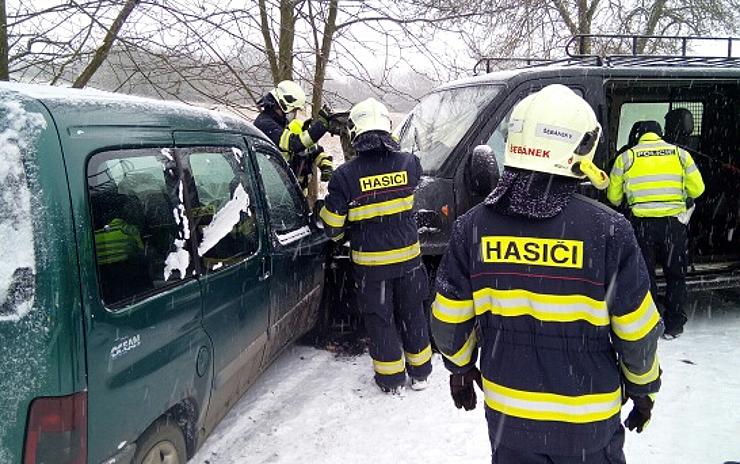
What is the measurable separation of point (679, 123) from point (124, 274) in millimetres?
4984

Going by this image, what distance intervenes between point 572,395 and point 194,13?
186 inches

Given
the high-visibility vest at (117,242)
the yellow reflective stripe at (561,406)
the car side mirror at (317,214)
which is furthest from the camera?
the car side mirror at (317,214)

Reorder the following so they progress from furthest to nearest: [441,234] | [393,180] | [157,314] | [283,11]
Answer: [283,11] < [441,234] < [393,180] < [157,314]

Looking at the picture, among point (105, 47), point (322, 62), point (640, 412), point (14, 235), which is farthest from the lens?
point (322, 62)

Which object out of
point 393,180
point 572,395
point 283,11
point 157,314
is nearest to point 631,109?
point 393,180

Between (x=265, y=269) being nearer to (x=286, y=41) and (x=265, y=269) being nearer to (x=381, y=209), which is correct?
(x=381, y=209)

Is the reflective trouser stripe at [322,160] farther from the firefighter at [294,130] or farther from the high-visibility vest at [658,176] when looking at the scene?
the high-visibility vest at [658,176]

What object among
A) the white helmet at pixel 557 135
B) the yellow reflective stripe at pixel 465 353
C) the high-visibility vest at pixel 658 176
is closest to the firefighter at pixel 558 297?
the white helmet at pixel 557 135

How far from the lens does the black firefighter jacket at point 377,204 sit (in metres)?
4.03

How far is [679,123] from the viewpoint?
545 centimetres

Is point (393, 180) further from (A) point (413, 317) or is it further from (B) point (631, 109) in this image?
(B) point (631, 109)

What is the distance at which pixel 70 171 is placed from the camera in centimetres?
202

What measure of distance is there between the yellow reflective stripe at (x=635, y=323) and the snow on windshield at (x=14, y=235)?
1877 millimetres

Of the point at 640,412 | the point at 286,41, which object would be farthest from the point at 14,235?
the point at 286,41
